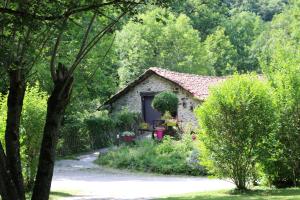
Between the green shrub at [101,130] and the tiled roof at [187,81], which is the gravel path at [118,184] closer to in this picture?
the green shrub at [101,130]

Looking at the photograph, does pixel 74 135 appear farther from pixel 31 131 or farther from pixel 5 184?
pixel 5 184

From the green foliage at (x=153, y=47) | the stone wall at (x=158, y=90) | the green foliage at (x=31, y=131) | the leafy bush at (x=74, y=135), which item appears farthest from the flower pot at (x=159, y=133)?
the green foliage at (x=153, y=47)

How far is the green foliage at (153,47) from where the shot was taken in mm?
42625

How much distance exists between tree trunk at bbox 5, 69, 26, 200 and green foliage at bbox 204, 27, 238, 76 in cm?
4840

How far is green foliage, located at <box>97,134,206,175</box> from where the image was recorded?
21266 millimetres

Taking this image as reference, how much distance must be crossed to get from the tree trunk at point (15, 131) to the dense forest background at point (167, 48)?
1379 mm

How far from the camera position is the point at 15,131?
7.97 metres

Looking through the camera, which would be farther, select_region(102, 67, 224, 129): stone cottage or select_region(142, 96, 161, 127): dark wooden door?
select_region(142, 96, 161, 127): dark wooden door

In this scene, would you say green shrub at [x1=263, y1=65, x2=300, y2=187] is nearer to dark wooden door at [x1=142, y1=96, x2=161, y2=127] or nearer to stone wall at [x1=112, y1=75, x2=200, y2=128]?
stone wall at [x1=112, y1=75, x2=200, y2=128]

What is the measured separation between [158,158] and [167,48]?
22720mm

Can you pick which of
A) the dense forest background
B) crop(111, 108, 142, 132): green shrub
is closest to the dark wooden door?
crop(111, 108, 142, 132): green shrub

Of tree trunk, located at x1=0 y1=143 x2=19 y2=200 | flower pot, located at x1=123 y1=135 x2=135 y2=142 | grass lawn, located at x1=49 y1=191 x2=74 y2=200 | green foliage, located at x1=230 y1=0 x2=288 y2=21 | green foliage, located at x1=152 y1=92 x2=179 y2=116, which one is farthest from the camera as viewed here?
green foliage, located at x1=230 y1=0 x2=288 y2=21

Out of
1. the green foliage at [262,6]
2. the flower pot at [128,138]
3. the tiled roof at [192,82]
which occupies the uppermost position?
the green foliage at [262,6]

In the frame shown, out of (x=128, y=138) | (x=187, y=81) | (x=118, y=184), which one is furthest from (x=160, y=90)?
(x=118, y=184)
